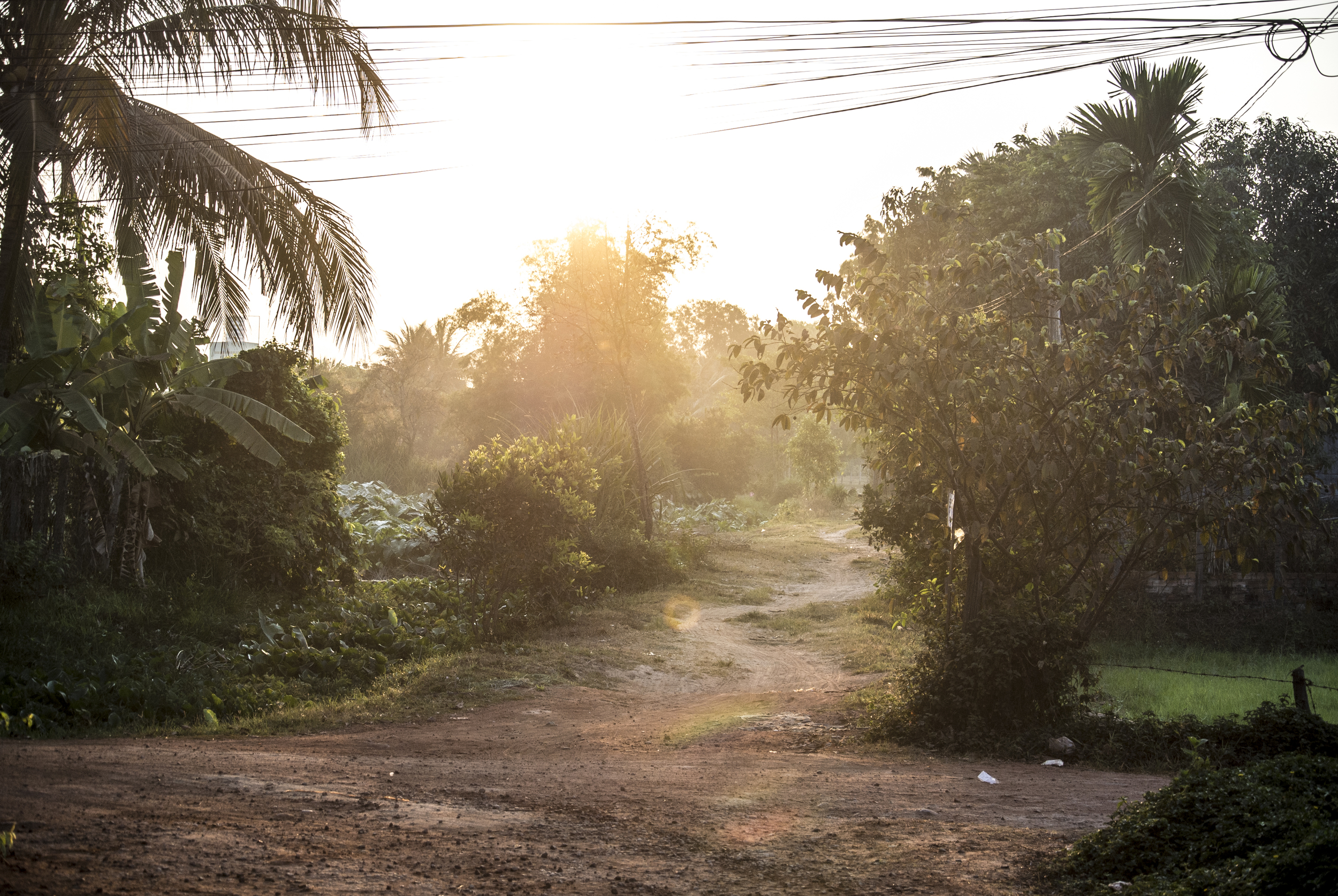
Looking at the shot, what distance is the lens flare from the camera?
1488cm

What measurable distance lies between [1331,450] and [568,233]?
64.2ft

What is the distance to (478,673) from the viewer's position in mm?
10367

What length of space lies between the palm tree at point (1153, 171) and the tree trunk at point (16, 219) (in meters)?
Answer: 15.9

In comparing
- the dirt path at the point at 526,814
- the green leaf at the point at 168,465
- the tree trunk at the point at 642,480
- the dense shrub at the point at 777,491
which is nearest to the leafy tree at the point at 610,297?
the tree trunk at the point at 642,480

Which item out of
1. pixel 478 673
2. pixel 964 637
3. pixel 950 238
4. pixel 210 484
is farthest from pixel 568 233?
pixel 964 637

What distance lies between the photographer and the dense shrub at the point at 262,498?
36.7ft

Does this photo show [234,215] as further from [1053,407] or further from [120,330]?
[1053,407]

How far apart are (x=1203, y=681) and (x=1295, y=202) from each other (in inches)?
771

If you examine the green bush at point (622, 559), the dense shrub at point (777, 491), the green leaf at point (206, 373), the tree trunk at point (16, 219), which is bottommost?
the green bush at point (622, 559)

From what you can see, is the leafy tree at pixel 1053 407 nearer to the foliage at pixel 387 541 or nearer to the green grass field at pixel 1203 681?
the green grass field at pixel 1203 681

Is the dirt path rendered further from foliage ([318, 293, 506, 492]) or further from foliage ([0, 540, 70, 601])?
foliage ([318, 293, 506, 492])

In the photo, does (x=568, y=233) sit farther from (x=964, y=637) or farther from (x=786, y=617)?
(x=964, y=637)

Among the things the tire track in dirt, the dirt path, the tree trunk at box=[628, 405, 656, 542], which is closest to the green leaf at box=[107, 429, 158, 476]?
the dirt path

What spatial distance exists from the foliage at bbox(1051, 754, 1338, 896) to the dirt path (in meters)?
0.40
